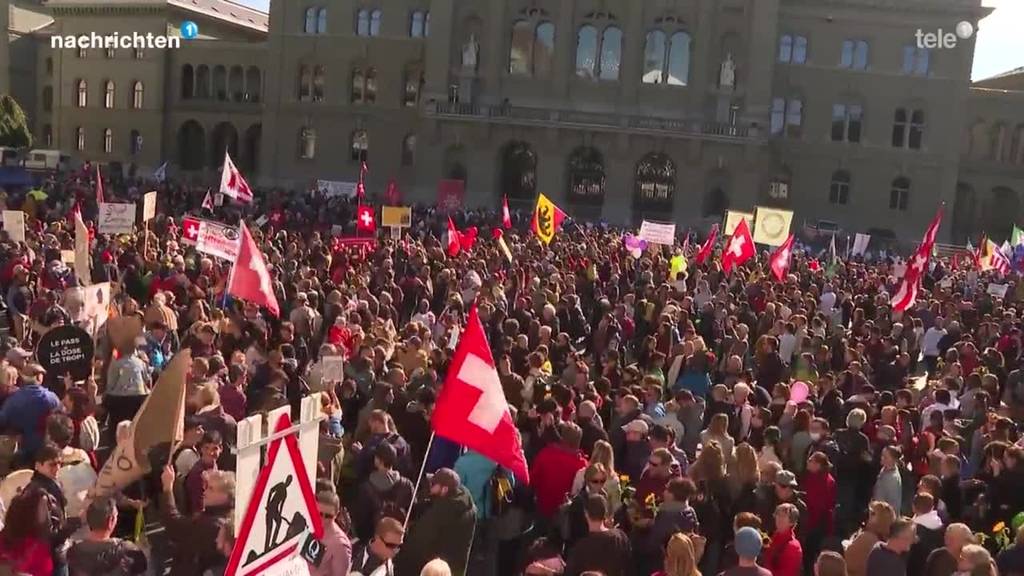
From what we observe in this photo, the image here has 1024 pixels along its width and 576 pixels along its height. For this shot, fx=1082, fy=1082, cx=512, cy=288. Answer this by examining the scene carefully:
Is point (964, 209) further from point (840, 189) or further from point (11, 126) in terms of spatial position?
point (11, 126)

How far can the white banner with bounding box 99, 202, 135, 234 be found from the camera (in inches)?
732

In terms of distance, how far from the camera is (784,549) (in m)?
7.39

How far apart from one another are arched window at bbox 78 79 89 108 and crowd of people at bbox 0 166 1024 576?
1888 inches

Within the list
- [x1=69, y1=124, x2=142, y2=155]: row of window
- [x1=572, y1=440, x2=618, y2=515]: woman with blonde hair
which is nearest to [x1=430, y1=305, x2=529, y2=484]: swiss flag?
[x1=572, y1=440, x2=618, y2=515]: woman with blonde hair

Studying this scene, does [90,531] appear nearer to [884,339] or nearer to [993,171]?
[884,339]

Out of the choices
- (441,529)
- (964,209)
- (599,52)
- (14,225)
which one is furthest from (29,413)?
(964,209)

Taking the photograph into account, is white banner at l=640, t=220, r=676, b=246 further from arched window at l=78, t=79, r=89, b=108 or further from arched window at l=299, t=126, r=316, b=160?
arched window at l=78, t=79, r=89, b=108

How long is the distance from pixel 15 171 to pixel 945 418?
3946cm

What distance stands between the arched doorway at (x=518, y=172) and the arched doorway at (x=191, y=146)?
64.6 ft

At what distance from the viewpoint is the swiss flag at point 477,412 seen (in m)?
7.73

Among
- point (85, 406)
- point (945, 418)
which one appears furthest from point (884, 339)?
point (85, 406)

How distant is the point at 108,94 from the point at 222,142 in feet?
25.2

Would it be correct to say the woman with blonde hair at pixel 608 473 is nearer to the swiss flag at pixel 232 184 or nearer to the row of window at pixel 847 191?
the swiss flag at pixel 232 184

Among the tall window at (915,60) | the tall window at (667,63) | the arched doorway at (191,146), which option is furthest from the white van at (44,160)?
the tall window at (915,60)
